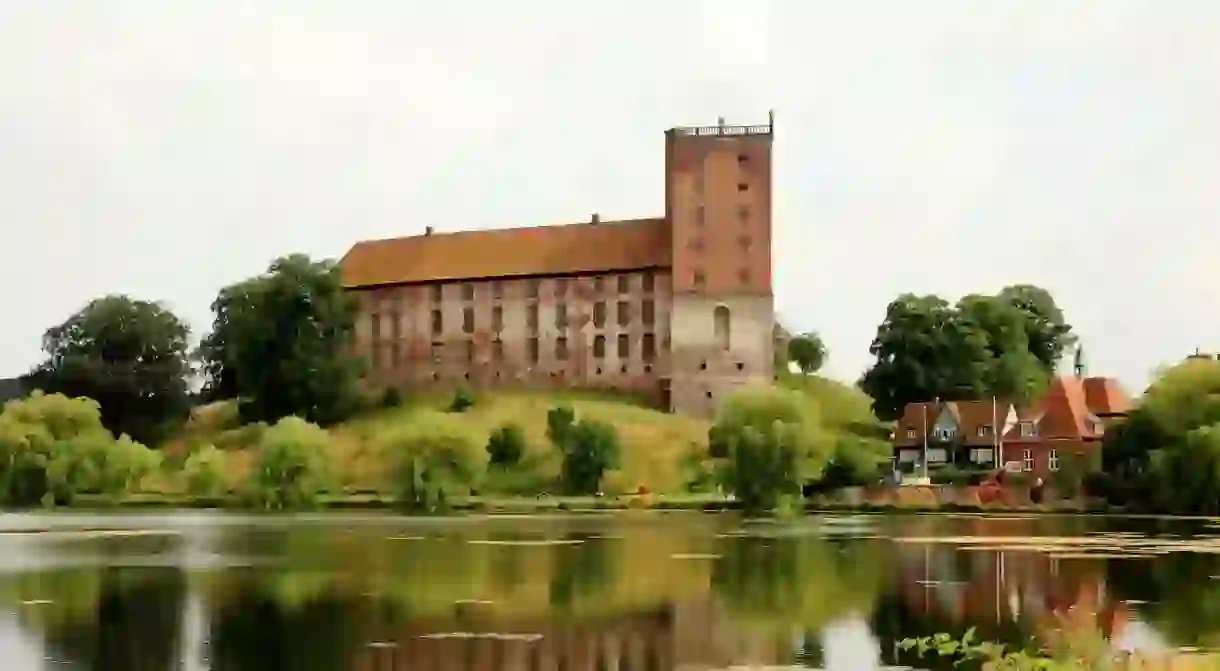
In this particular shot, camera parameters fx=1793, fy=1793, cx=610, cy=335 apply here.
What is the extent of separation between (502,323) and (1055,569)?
55732mm

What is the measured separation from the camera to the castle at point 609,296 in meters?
74.6

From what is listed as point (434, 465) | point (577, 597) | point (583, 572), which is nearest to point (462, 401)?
point (434, 465)

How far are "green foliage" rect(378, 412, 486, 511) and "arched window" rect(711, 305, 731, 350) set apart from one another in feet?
70.7

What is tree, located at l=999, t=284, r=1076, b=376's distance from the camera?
8600cm

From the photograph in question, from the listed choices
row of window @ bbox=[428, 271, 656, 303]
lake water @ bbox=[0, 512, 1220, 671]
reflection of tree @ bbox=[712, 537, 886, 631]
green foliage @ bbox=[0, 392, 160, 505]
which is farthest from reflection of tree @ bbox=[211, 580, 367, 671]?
row of window @ bbox=[428, 271, 656, 303]

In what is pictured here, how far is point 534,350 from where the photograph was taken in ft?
259

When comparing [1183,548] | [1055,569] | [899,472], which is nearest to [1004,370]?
[899,472]

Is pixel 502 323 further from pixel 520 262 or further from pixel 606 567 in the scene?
pixel 606 567

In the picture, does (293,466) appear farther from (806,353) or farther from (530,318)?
(806,353)

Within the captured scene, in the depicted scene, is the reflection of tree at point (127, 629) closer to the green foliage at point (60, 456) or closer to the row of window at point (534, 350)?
the green foliage at point (60, 456)

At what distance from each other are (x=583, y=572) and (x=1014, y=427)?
44.9m

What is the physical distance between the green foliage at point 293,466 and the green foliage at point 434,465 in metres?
2.28

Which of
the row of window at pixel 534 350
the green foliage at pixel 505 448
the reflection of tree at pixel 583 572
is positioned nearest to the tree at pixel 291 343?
the row of window at pixel 534 350

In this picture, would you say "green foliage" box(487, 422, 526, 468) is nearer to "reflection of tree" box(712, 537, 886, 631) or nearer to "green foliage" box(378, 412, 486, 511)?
"green foliage" box(378, 412, 486, 511)
